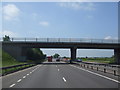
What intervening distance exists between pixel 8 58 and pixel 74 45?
18531mm

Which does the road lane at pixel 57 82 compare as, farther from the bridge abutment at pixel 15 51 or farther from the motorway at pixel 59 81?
the bridge abutment at pixel 15 51

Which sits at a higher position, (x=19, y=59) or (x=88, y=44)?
(x=88, y=44)

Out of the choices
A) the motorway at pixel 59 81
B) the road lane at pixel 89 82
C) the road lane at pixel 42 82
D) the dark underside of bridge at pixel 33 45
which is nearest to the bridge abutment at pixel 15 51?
the dark underside of bridge at pixel 33 45

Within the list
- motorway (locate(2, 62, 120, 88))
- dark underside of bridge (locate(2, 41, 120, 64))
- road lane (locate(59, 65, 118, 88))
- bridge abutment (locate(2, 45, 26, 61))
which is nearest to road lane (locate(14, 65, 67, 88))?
motorway (locate(2, 62, 120, 88))

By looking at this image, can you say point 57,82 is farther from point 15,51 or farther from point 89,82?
point 15,51

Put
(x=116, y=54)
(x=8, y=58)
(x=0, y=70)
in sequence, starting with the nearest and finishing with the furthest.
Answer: (x=0, y=70), (x=8, y=58), (x=116, y=54)

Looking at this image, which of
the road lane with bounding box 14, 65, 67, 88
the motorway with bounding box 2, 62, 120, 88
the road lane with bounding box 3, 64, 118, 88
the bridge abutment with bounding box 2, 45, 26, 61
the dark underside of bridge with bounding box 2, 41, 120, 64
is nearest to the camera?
the road lane with bounding box 14, 65, 67, 88

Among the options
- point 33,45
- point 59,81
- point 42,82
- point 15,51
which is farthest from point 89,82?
point 15,51

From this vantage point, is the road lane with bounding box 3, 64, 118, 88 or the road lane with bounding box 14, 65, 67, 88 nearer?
the road lane with bounding box 14, 65, 67, 88

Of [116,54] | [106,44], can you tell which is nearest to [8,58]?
[106,44]

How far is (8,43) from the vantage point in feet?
196

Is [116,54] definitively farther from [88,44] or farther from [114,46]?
[88,44]

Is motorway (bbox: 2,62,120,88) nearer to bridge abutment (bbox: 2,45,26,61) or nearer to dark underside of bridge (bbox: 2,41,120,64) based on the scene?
dark underside of bridge (bbox: 2,41,120,64)

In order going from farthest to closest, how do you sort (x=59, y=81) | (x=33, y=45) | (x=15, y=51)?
(x=15, y=51)
(x=33, y=45)
(x=59, y=81)
